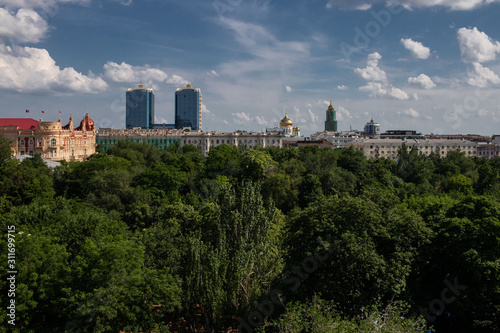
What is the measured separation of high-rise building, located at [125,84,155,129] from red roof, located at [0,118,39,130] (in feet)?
272

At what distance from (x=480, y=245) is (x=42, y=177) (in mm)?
29959

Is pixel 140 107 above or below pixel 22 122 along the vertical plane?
above

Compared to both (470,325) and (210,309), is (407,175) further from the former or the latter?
(210,309)

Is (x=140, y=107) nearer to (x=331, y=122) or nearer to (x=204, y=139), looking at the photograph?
(x=204, y=139)

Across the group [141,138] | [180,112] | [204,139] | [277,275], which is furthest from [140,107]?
[277,275]

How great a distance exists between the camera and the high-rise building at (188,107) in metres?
174

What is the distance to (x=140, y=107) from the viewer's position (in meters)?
163

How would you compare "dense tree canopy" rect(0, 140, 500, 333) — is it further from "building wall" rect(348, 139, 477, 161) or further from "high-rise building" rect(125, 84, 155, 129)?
"high-rise building" rect(125, 84, 155, 129)

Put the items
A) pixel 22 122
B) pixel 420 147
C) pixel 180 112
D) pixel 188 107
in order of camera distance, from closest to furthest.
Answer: pixel 22 122
pixel 420 147
pixel 188 107
pixel 180 112

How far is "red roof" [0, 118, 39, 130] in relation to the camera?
229ft

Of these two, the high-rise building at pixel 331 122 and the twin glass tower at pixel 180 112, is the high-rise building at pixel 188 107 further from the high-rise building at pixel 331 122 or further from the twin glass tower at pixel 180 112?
A: the high-rise building at pixel 331 122

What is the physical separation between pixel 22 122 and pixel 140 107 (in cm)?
9380

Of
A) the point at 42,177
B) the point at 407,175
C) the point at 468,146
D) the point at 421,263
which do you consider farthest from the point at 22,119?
the point at 468,146

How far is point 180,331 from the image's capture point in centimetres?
1789
